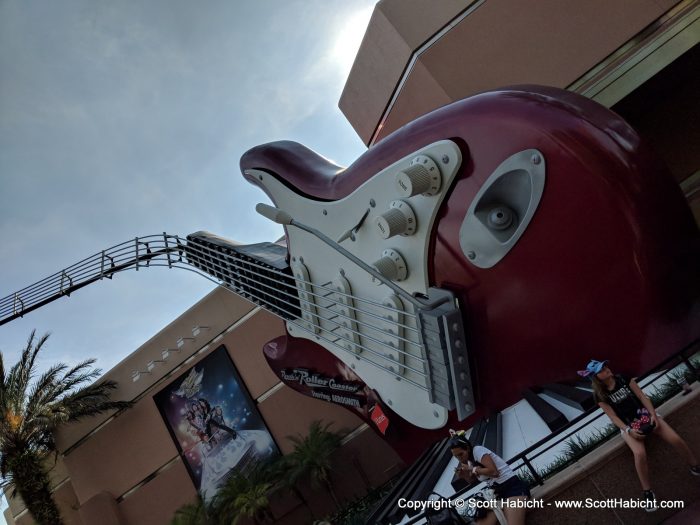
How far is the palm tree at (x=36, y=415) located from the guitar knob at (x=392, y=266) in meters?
10.5

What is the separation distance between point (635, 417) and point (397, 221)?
257 centimetres

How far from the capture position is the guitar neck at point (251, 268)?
285 inches

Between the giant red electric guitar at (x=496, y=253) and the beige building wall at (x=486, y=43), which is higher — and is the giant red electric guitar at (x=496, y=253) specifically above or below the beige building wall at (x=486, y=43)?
below

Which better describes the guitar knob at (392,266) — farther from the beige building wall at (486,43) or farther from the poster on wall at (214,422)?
the poster on wall at (214,422)

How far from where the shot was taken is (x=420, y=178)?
4473 mm

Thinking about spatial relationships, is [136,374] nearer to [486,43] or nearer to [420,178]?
[420,178]

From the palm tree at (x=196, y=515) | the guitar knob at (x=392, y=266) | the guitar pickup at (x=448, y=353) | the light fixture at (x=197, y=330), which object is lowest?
the guitar pickup at (x=448, y=353)

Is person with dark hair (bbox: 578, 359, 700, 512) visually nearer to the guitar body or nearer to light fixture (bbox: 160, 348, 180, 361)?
the guitar body

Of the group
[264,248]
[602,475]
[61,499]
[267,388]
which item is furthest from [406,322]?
[61,499]

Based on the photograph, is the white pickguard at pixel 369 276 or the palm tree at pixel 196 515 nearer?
the white pickguard at pixel 369 276

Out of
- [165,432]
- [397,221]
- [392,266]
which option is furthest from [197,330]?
[397,221]

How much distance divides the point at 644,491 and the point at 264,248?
21.1 feet

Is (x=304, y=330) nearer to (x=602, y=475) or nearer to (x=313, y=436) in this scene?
(x=313, y=436)

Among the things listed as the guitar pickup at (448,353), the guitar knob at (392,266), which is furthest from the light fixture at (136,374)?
the guitar pickup at (448,353)
